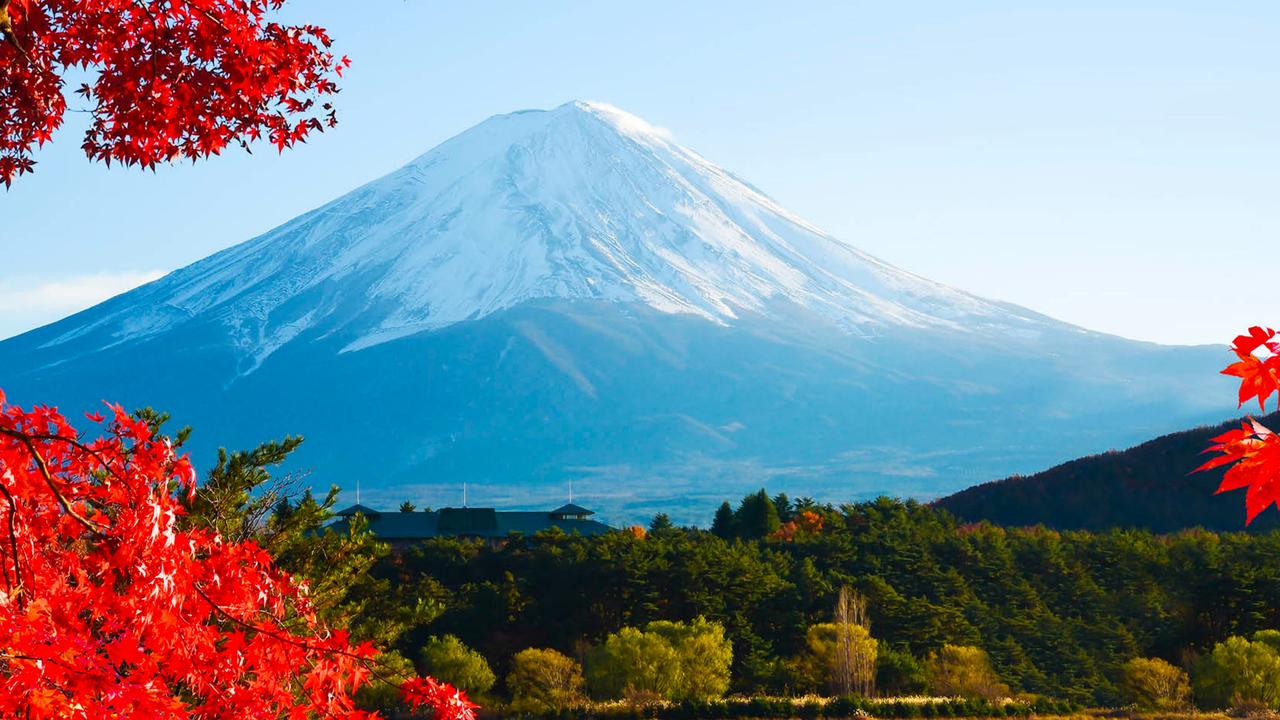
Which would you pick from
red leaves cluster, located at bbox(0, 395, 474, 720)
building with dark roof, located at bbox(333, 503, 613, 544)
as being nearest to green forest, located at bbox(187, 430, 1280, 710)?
building with dark roof, located at bbox(333, 503, 613, 544)

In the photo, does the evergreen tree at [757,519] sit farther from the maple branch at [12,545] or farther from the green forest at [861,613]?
the maple branch at [12,545]

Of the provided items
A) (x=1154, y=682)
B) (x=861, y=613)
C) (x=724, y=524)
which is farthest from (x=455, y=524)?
(x=1154, y=682)

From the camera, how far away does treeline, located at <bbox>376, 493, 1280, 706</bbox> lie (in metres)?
32.2

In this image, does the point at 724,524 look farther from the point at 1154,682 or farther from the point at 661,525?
the point at 1154,682

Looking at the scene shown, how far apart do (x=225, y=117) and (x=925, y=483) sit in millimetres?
179281

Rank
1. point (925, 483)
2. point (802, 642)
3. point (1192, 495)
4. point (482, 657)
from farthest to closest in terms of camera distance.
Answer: point (925, 483) < point (1192, 495) < point (802, 642) < point (482, 657)

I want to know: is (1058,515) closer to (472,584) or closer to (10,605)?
(472,584)

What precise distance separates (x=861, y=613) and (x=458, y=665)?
32.9ft

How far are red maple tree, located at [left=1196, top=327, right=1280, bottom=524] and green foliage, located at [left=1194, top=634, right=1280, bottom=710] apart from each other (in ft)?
89.5

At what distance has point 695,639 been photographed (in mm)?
29625

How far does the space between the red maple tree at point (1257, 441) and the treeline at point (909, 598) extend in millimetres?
28577

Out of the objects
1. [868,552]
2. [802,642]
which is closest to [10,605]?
[802,642]

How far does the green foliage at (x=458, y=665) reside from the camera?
30406 mm

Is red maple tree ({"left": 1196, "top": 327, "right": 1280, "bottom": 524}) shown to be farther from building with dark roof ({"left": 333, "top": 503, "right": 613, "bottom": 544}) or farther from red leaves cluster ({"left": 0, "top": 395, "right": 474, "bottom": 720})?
building with dark roof ({"left": 333, "top": 503, "right": 613, "bottom": 544})
